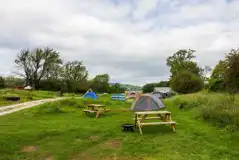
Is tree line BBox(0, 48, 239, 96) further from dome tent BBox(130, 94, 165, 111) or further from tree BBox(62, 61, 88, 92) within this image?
dome tent BBox(130, 94, 165, 111)

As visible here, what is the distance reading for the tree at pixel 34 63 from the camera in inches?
2218

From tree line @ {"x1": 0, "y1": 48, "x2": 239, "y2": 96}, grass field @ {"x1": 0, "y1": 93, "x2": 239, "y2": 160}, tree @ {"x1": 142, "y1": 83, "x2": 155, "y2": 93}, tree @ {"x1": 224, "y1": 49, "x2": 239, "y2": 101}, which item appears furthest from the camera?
tree @ {"x1": 142, "y1": 83, "x2": 155, "y2": 93}

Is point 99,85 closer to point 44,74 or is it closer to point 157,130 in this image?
point 44,74

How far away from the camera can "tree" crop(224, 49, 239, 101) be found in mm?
13894

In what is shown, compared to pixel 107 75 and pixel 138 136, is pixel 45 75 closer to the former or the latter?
pixel 107 75

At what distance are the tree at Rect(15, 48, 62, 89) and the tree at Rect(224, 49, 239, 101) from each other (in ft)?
A: 159

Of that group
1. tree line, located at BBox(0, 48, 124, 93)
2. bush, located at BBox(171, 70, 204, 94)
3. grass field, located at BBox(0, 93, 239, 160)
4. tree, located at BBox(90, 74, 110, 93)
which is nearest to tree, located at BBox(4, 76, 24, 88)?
tree line, located at BBox(0, 48, 124, 93)

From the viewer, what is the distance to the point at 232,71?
46.5 feet

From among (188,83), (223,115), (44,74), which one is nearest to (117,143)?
(223,115)

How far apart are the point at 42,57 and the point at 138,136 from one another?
5274 cm

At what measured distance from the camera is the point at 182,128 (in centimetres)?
977

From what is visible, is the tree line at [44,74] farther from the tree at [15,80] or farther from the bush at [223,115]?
the bush at [223,115]

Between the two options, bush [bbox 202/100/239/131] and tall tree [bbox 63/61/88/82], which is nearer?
bush [bbox 202/100/239/131]

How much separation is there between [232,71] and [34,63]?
50662 millimetres
